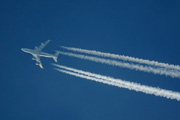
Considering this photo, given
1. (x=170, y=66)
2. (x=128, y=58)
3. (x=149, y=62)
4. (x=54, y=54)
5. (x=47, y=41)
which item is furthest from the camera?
(x=47, y=41)

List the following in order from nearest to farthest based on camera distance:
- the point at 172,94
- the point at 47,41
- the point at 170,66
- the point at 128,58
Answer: the point at 172,94 → the point at 170,66 → the point at 128,58 → the point at 47,41

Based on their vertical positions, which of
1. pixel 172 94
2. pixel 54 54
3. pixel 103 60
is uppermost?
pixel 54 54

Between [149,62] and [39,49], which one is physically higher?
[39,49]

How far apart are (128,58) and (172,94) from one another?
609 inches

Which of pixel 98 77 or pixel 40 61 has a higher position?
pixel 40 61

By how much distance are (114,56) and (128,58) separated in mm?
4206

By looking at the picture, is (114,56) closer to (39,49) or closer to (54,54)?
(54,54)

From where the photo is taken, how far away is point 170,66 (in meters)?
50.7

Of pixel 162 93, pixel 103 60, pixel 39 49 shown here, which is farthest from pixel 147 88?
pixel 39 49

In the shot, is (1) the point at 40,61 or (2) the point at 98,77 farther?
(1) the point at 40,61

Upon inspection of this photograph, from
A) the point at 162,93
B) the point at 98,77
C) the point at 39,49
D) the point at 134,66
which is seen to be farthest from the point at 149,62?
the point at 39,49

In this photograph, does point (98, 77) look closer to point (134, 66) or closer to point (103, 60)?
point (103, 60)

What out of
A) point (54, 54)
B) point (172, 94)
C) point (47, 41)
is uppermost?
point (47, 41)

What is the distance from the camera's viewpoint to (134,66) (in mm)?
56656
